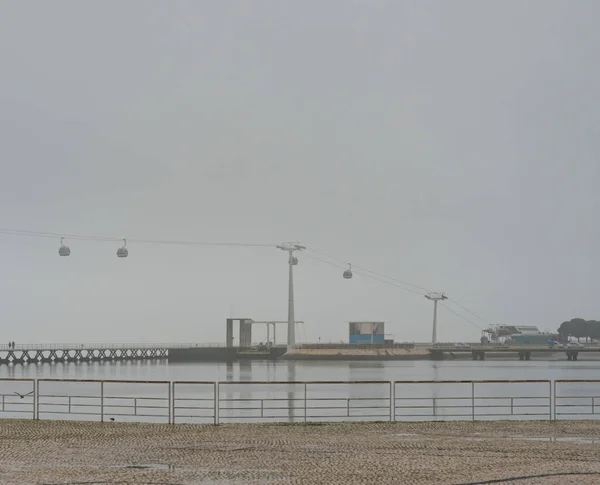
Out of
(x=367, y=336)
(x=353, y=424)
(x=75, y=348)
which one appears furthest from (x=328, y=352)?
(x=353, y=424)

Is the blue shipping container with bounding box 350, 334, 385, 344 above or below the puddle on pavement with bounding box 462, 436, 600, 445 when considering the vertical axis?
below

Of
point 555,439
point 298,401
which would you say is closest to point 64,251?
point 298,401

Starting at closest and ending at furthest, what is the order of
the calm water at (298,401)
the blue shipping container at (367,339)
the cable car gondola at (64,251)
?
1. the calm water at (298,401)
2. the cable car gondola at (64,251)
3. the blue shipping container at (367,339)

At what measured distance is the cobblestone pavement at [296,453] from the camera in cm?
1680

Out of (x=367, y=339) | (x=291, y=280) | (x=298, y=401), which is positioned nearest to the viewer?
(x=298, y=401)

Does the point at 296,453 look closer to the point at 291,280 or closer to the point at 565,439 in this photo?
the point at 565,439

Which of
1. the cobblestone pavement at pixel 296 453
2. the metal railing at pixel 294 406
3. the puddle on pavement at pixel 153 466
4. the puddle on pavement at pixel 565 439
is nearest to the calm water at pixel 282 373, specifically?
the metal railing at pixel 294 406

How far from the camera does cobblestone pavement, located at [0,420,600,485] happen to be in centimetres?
1680

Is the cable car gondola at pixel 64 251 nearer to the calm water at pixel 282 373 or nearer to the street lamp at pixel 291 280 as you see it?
the calm water at pixel 282 373

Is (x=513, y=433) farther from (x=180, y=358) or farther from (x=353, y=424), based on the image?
(x=180, y=358)

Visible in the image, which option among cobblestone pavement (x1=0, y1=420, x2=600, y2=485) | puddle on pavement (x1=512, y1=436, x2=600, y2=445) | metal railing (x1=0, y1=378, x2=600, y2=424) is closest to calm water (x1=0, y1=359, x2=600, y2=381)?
metal railing (x1=0, y1=378, x2=600, y2=424)

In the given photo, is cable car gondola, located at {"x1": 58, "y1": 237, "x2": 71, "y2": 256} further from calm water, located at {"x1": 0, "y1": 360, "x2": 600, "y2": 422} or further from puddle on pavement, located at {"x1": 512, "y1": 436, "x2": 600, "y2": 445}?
puddle on pavement, located at {"x1": 512, "y1": 436, "x2": 600, "y2": 445}

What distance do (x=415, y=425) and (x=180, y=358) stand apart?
171397 mm

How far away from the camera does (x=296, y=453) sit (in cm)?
2020
